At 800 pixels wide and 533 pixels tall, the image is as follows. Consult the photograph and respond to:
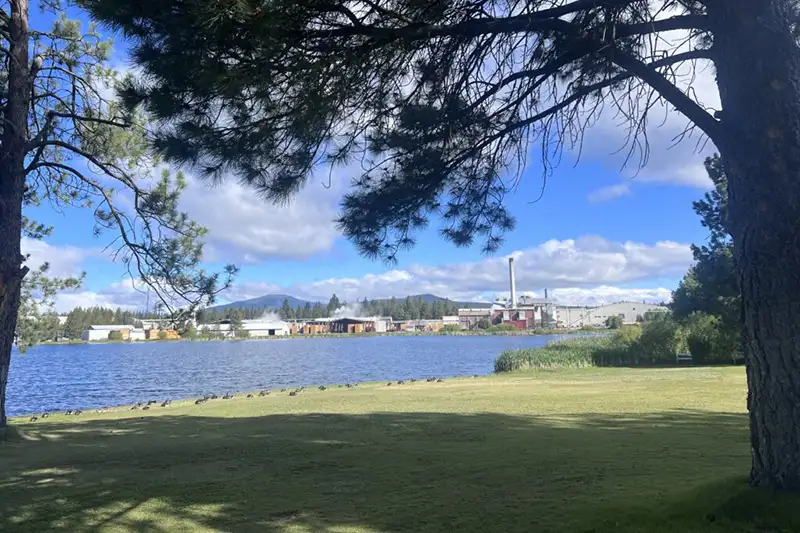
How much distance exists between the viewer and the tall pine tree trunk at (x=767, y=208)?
160 inches

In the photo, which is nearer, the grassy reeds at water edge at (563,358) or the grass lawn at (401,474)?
the grass lawn at (401,474)

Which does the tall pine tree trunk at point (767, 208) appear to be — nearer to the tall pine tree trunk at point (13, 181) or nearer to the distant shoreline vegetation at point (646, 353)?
the tall pine tree trunk at point (13, 181)

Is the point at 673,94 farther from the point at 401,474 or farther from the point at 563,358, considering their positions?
the point at 563,358

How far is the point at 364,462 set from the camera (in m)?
6.75

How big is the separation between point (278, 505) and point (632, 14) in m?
5.01

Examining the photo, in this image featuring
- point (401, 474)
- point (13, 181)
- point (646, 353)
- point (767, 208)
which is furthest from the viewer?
point (646, 353)

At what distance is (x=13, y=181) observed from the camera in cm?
963

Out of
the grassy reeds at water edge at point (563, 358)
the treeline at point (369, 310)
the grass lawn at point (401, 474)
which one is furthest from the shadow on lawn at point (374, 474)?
the treeline at point (369, 310)

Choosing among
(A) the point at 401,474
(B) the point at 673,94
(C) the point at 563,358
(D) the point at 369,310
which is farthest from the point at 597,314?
(B) the point at 673,94

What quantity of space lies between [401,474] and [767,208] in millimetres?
3956

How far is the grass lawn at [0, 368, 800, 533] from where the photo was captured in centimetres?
445

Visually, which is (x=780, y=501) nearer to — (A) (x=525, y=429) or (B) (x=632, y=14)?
(B) (x=632, y=14)

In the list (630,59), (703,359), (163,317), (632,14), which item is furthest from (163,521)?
(703,359)

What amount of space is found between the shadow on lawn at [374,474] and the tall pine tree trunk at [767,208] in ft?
2.63
